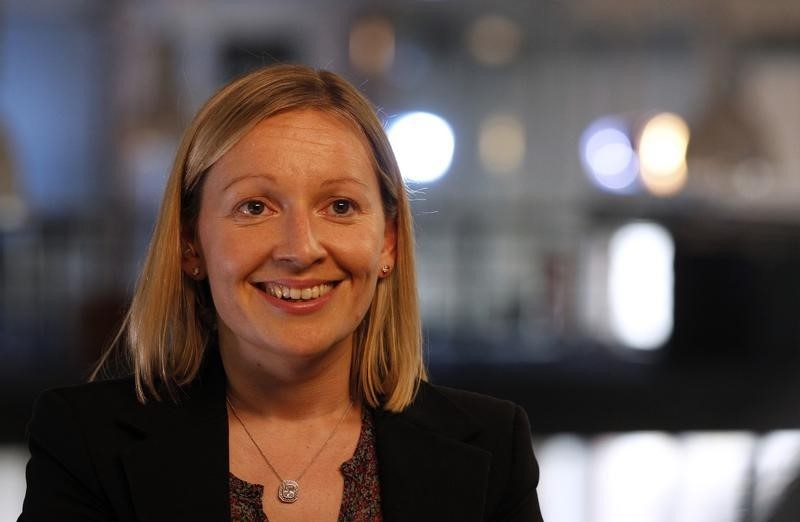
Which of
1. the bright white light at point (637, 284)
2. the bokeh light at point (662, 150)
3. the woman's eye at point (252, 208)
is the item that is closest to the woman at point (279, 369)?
the woman's eye at point (252, 208)

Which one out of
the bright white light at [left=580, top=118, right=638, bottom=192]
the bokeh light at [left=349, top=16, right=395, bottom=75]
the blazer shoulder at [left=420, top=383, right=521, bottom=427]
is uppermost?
the bokeh light at [left=349, top=16, right=395, bottom=75]

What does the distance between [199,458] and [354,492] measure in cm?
16

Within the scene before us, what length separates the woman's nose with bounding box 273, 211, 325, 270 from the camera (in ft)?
4.06

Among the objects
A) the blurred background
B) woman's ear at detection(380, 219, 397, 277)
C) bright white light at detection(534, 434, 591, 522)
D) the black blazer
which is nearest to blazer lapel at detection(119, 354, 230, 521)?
the black blazer

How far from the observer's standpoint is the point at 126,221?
920 centimetres

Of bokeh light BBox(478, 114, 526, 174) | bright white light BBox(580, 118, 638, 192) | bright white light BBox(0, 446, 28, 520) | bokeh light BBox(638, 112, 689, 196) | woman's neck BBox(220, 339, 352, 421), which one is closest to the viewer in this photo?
→ woman's neck BBox(220, 339, 352, 421)

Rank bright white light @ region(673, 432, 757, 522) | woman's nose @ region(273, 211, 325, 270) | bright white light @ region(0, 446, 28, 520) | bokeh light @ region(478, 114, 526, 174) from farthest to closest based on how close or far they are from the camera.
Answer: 1. bokeh light @ region(478, 114, 526, 174)
2. bright white light @ region(673, 432, 757, 522)
3. bright white light @ region(0, 446, 28, 520)
4. woman's nose @ region(273, 211, 325, 270)

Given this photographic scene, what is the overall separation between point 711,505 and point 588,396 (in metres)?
2.26

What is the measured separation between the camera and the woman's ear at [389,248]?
4.56ft

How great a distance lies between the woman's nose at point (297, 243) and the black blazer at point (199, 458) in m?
0.21

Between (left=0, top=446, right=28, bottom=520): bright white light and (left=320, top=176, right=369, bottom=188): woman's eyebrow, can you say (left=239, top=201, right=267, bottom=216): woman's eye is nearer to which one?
(left=320, top=176, right=369, bottom=188): woman's eyebrow

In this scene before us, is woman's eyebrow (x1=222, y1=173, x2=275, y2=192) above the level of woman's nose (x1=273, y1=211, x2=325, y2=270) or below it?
above

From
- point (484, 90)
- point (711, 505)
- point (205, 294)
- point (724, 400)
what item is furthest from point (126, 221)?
point (205, 294)

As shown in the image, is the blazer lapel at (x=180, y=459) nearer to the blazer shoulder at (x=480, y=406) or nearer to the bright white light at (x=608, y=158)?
the blazer shoulder at (x=480, y=406)
